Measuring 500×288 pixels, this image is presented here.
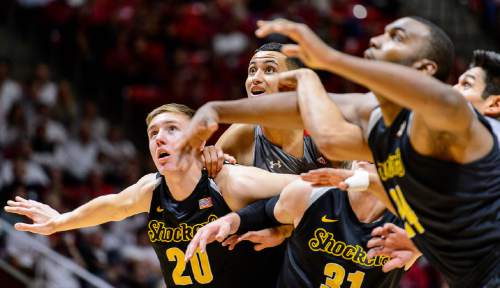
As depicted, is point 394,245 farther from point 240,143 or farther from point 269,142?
point 240,143

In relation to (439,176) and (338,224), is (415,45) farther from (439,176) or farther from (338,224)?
(338,224)

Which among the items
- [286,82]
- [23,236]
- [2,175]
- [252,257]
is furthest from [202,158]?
[2,175]

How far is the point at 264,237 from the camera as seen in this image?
4.66 m

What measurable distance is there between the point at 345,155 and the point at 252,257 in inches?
57.4

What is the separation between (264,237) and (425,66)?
1.65 m

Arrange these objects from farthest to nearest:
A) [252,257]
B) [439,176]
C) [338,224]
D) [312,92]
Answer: [252,257] → [338,224] → [312,92] → [439,176]

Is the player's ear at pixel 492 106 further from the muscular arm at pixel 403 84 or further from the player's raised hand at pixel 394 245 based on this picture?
the muscular arm at pixel 403 84

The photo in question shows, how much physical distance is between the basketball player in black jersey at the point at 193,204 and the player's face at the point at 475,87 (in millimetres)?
1142

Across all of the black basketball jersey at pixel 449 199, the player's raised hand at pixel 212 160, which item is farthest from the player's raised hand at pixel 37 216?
the black basketball jersey at pixel 449 199

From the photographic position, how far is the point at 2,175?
928cm

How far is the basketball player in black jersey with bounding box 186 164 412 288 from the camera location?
4562 mm

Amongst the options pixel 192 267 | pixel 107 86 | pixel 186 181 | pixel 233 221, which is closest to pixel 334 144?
pixel 233 221

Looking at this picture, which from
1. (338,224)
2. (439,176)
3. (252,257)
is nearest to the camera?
(439,176)

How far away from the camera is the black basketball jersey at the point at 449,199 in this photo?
336 centimetres
